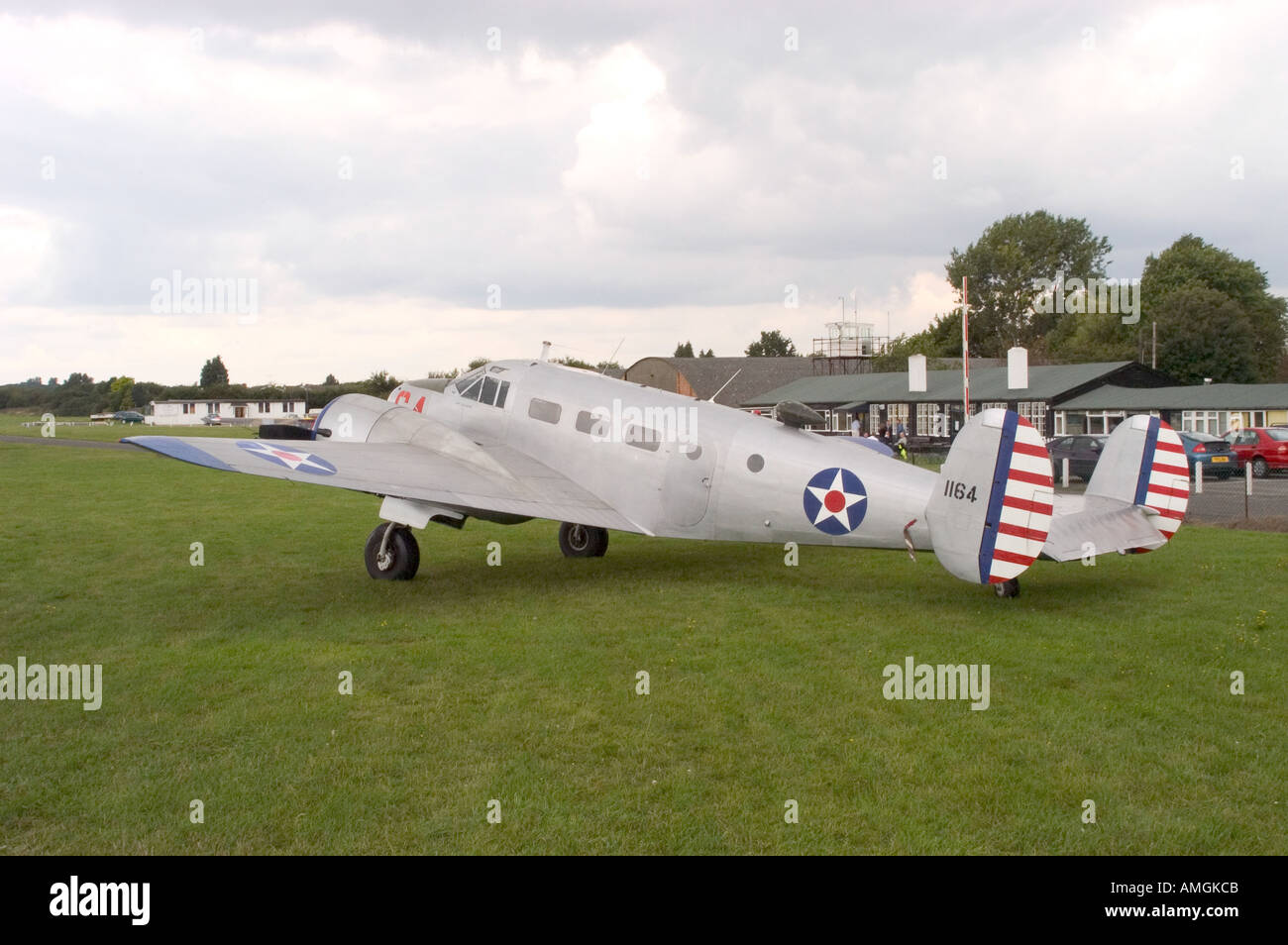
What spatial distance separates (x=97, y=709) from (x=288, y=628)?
9.82 ft

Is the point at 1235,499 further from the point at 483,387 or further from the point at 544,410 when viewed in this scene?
the point at 483,387

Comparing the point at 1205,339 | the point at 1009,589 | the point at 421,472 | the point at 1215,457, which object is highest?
the point at 1205,339

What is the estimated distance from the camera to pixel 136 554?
1598cm

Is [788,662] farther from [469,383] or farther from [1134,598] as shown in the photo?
[469,383]

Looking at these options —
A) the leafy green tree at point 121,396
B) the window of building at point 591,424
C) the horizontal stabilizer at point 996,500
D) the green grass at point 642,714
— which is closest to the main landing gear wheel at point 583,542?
the green grass at point 642,714

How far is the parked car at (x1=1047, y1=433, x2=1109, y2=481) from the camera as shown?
32.4 metres

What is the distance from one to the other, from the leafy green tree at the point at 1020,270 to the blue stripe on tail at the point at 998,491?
318ft

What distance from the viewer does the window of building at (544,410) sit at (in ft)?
47.6

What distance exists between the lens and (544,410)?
14664mm

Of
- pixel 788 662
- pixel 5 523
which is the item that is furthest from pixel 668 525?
pixel 5 523

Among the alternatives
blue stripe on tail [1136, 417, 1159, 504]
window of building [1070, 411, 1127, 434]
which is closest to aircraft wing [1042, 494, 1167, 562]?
blue stripe on tail [1136, 417, 1159, 504]

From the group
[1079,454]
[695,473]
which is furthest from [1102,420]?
[695,473]

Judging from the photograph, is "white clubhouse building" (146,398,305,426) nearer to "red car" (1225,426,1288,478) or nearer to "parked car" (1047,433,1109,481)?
"parked car" (1047,433,1109,481)

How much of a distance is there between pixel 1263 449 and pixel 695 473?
97.6ft
